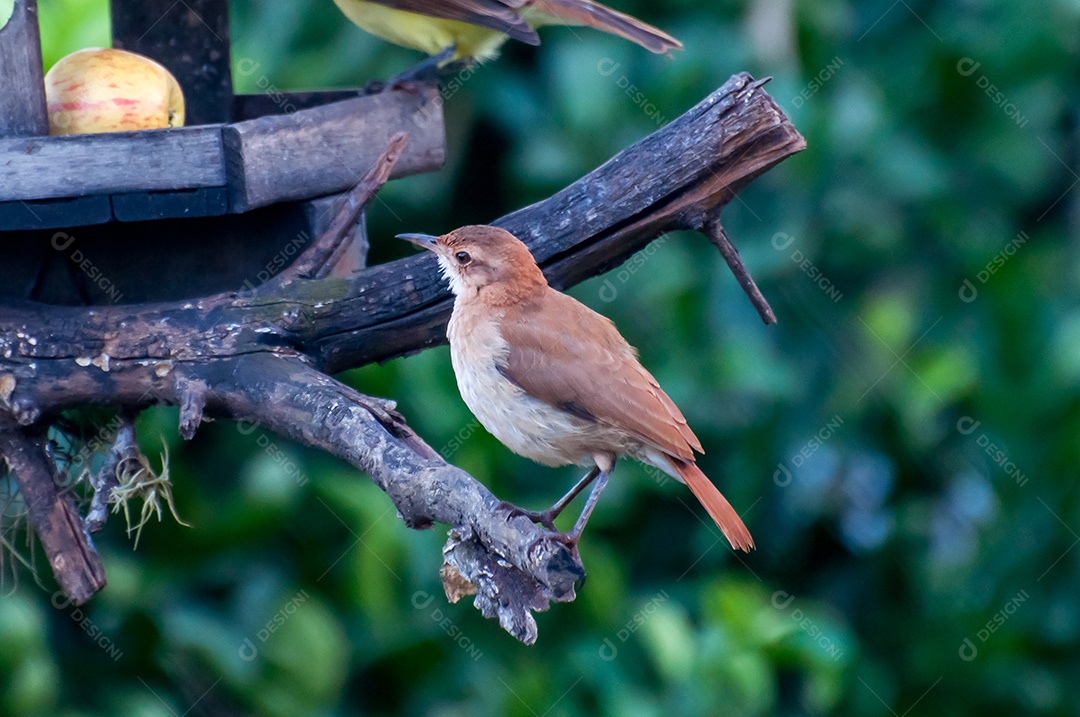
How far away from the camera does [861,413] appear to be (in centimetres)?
521

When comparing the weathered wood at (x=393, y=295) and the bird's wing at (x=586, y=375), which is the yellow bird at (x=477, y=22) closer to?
the weathered wood at (x=393, y=295)

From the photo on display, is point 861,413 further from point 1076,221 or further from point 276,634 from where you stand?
point 276,634

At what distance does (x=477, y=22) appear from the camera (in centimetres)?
432

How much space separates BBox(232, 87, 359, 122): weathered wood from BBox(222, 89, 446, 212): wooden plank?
359 millimetres

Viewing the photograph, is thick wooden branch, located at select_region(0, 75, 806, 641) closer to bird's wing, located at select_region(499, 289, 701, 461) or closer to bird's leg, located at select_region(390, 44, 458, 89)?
bird's wing, located at select_region(499, 289, 701, 461)

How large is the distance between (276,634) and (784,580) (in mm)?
2352

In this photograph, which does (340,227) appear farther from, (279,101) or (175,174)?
(279,101)

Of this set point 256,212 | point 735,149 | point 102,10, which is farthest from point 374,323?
point 102,10

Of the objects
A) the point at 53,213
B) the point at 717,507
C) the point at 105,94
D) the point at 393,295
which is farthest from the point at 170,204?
the point at 717,507

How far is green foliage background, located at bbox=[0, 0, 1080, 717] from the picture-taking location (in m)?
4.49

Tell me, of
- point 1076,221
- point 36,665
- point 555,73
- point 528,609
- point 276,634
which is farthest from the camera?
point 1076,221

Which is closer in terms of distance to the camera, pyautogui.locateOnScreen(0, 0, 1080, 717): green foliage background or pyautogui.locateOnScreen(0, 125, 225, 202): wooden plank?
pyautogui.locateOnScreen(0, 125, 225, 202): wooden plank

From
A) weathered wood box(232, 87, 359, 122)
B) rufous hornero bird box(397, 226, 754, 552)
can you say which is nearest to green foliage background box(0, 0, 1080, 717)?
weathered wood box(232, 87, 359, 122)

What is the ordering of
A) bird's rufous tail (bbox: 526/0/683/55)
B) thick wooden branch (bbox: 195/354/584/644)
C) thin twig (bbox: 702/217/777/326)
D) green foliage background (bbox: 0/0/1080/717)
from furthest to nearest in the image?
1. bird's rufous tail (bbox: 526/0/683/55)
2. green foliage background (bbox: 0/0/1080/717)
3. thin twig (bbox: 702/217/777/326)
4. thick wooden branch (bbox: 195/354/584/644)
